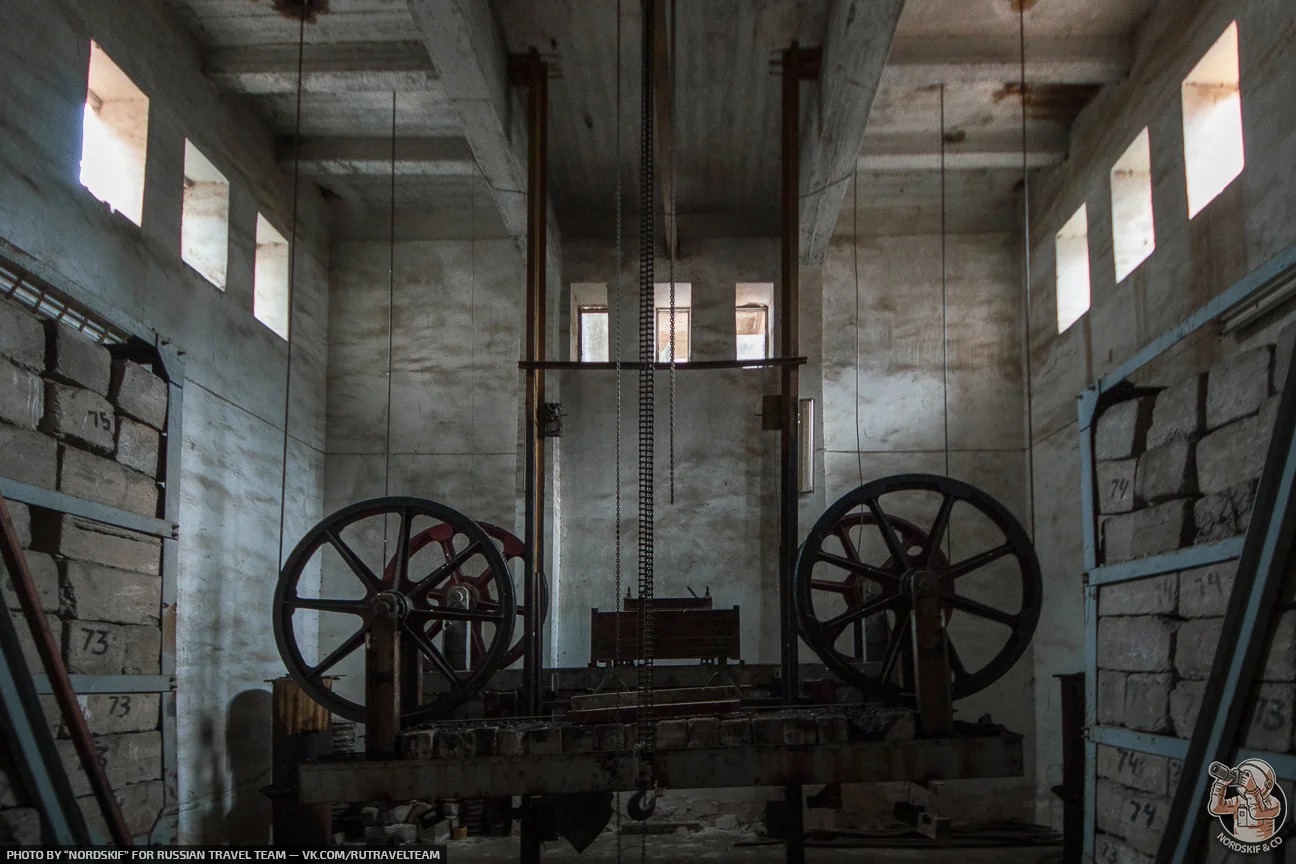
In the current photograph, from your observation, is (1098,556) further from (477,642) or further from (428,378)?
(428,378)

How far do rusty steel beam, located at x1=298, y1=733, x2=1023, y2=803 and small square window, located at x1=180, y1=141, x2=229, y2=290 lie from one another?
198 inches

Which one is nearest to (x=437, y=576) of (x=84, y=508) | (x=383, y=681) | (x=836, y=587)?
(x=383, y=681)

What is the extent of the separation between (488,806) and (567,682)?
54.1 inches

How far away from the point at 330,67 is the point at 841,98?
3.35m

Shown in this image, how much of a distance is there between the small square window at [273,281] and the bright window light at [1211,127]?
22.1 feet

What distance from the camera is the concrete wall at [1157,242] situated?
18.6 ft

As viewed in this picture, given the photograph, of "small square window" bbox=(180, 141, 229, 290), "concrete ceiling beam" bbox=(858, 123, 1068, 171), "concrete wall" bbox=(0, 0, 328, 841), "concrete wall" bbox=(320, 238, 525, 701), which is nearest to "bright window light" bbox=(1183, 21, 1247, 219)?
"concrete ceiling beam" bbox=(858, 123, 1068, 171)

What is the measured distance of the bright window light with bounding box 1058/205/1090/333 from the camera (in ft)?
29.6

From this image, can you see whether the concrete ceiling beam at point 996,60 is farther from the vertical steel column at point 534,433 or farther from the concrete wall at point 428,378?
the concrete wall at point 428,378

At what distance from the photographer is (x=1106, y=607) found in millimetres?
4711

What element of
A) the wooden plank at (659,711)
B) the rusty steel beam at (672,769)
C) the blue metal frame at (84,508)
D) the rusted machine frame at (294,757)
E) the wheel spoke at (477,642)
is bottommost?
the rusted machine frame at (294,757)

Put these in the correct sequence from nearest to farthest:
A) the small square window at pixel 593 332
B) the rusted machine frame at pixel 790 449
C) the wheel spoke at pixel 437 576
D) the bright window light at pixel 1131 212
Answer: the wheel spoke at pixel 437 576 < the rusted machine frame at pixel 790 449 < the bright window light at pixel 1131 212 < the small square window at pixel 593 332

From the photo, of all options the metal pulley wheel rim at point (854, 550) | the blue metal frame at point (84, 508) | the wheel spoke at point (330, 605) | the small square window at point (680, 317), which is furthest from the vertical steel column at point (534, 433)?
the small square window at point (680, 317)

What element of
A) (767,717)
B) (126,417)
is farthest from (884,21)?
(126,417)
